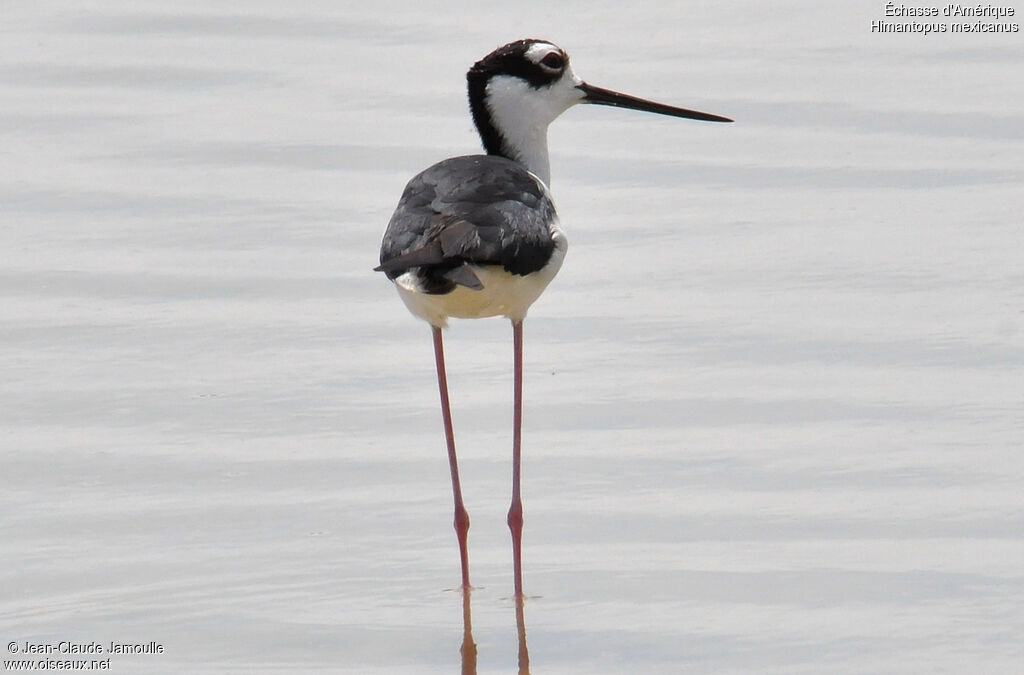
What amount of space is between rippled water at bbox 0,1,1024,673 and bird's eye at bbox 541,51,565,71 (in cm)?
88

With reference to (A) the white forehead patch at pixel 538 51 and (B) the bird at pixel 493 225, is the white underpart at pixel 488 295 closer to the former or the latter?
(B) the bird at pixel 493 225

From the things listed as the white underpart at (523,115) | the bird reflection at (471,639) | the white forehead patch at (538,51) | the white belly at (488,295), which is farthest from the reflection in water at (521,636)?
the white forehead patch at (538,51)

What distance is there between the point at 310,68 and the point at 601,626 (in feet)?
15.9

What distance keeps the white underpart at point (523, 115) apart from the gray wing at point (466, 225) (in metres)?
0.39

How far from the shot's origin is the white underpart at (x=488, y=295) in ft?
15.6

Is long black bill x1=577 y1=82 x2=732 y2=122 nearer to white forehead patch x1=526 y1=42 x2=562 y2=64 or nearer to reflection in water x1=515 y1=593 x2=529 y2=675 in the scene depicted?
white forehead patch x1=526 y1=42 x2=562 y2=64

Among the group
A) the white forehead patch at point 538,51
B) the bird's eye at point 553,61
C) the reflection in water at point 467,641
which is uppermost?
the white forehead patch at point 538,51

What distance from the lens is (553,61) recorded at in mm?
5852

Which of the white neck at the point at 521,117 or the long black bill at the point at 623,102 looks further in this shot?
the long black bill at the point at 623,102

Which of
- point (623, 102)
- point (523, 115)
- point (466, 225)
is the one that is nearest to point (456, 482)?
point (466, 225)

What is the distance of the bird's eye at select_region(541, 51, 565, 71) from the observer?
5824 mm

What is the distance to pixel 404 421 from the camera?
18.8ft

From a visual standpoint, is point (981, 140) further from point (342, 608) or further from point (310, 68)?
point (342, 608)

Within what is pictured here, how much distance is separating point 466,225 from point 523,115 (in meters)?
1.14
